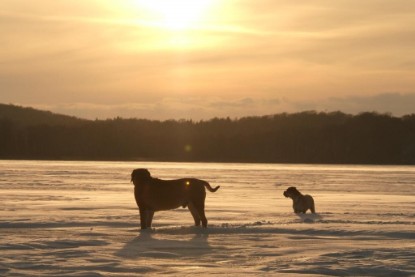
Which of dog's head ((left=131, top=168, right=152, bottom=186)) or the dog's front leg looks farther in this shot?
dog's head ((left=131, top=168, right=152, bottom=186))

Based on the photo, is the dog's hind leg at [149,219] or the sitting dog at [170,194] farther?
the sitting dog at [170,194]

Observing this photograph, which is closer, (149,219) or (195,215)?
(149,219)

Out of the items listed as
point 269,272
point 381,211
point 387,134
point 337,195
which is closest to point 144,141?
point 387,134

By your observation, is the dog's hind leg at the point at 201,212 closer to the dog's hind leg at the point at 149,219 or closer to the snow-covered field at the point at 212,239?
the snow-covered field at the point at 212,239

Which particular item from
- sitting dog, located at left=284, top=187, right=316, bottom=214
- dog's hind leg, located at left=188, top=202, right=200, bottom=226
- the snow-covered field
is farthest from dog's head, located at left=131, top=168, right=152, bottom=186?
sitting dog, located at left=284, top=187, right=316, bottom=214

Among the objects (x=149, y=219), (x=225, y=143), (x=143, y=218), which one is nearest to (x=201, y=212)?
(x=149, y=219)

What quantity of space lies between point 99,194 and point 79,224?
9.49 m

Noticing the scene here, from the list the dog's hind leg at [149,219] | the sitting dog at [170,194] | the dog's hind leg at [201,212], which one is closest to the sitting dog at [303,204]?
the sitting dog at [170,194]

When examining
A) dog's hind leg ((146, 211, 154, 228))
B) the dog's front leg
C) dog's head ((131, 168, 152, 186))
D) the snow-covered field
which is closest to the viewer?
the snow-covered field

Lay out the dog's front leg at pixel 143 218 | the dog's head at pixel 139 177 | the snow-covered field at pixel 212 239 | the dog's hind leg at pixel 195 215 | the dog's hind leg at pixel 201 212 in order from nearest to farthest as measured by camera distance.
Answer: the snow-covered field at pixel 212 239
the dog's front leg at pixel 143 218
the dog's hind leg at pixel 201 212
the dog's hind leg at pixel 195 215
the dog's head at pixel 139 177

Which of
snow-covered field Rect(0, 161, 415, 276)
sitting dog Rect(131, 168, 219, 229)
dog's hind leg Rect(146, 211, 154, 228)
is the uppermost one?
sitting dog Rect(131, 168, 219, 229)

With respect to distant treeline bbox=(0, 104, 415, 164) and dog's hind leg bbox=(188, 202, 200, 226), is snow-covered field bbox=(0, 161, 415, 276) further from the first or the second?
distant treeline bbox=(0, 104, 415, 164)

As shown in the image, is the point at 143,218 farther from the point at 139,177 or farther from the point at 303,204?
the point at 303,204

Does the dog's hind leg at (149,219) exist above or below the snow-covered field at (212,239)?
above
